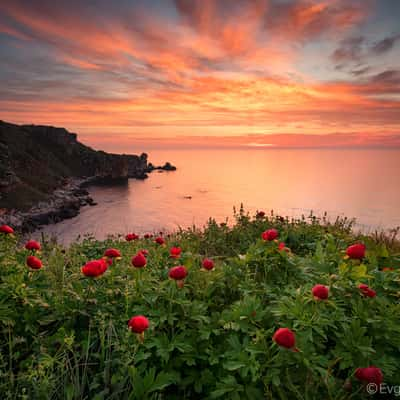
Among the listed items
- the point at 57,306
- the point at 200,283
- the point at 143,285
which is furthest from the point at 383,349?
the point at 57,306

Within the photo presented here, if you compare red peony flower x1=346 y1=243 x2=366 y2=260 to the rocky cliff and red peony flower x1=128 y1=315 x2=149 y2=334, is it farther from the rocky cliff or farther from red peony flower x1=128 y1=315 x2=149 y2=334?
the rocky cliff

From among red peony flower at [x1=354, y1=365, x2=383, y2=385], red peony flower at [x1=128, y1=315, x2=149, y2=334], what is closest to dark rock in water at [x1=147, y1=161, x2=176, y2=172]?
red peony flower at [x1=128, y1=315, x2=149, y2=334]

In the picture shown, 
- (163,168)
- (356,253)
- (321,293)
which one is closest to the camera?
(321,293)

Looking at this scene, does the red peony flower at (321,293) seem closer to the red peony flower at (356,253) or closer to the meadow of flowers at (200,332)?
the meadow of flowers at (200,332)

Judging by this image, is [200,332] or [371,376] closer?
[371,376]

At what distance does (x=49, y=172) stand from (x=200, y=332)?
248 ft

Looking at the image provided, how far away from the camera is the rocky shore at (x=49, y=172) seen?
39375mm

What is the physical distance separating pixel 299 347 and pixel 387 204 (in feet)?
133

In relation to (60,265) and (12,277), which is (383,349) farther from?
(60,265)

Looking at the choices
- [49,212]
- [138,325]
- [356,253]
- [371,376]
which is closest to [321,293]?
[371,376]

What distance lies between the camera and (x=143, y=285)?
2.56 metres

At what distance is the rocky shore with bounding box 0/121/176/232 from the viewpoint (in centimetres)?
3938

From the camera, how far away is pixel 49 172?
220ft

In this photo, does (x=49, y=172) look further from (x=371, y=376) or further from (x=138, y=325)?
(x=371, y=376)
